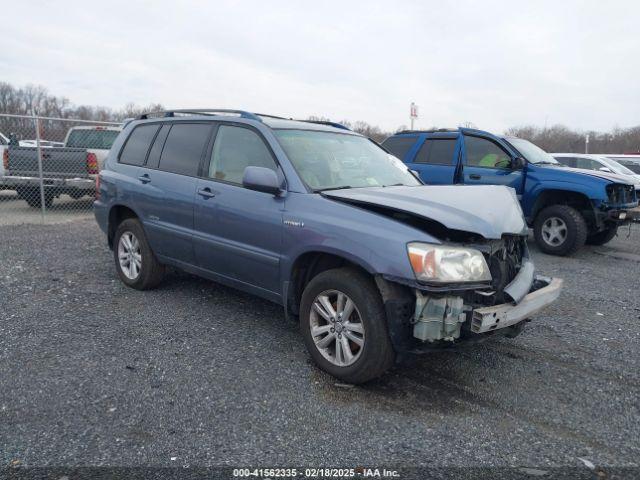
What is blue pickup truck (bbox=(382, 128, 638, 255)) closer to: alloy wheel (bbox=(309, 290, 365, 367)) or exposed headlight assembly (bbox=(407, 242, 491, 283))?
exposed headlight assembly (bbox=(407, 242, 491, 283))

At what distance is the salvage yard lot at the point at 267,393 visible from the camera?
266cm

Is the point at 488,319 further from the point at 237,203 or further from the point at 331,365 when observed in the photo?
the point at 237,203

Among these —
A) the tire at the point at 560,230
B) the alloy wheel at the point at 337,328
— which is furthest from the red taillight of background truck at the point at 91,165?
the alloy wheel at the point at 337,328

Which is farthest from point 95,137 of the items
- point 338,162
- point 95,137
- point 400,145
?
point 338,162

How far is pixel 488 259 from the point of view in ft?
10.8

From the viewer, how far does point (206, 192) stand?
4.32 meters

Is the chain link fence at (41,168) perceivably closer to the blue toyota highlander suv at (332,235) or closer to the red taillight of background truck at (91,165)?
the red taillight of background truck at (91,165)

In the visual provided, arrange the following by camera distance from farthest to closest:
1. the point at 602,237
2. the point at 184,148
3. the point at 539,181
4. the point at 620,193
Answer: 1. the point at 602,237
2. the point at 539,181
3. the point at 620,193
4. the point at 184,148

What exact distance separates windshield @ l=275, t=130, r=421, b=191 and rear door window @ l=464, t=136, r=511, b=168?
4043mm

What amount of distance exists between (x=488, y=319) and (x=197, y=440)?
179 cm

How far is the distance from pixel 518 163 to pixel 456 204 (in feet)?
16.4

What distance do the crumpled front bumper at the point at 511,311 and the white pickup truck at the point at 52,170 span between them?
9719 mm

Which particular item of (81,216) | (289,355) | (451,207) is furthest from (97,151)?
(451,207)

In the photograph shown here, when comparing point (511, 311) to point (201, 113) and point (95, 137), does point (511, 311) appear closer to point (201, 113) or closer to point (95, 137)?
point (201, 113)
